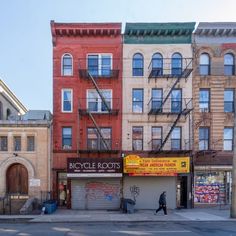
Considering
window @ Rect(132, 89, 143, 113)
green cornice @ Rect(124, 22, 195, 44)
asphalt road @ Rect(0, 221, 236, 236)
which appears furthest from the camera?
window @ Rect(132, 89, 143, 113)

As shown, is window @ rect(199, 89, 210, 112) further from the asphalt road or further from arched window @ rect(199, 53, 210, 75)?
the asphalt road

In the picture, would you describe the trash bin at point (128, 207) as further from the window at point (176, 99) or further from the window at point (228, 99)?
the window at point (228, 99)

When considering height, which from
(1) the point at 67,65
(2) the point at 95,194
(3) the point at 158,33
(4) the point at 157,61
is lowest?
(2) the point at 95,194

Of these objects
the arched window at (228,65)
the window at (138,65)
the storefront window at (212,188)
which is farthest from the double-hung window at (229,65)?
the storefront window at (212,188)

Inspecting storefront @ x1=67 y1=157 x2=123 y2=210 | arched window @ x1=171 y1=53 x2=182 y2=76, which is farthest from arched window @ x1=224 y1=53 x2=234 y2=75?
storefront @ x1=67 y1=157 x2=123 y2=210

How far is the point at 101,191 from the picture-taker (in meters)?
24.5

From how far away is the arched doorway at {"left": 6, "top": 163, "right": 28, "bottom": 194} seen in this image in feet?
81.3

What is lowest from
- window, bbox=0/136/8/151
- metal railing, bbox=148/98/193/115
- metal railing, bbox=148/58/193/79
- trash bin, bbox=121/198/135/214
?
trash bin, bbox=121/198/135/214

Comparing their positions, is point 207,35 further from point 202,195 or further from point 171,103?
point 202,195

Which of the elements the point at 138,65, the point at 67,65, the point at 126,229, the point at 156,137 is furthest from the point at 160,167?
the point at 67,65

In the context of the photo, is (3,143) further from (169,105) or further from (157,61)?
(157,61)

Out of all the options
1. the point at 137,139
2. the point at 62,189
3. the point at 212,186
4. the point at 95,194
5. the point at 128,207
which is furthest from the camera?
the point at 137,139

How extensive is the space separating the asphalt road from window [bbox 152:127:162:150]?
852 cm

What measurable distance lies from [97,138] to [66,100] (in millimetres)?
4035
